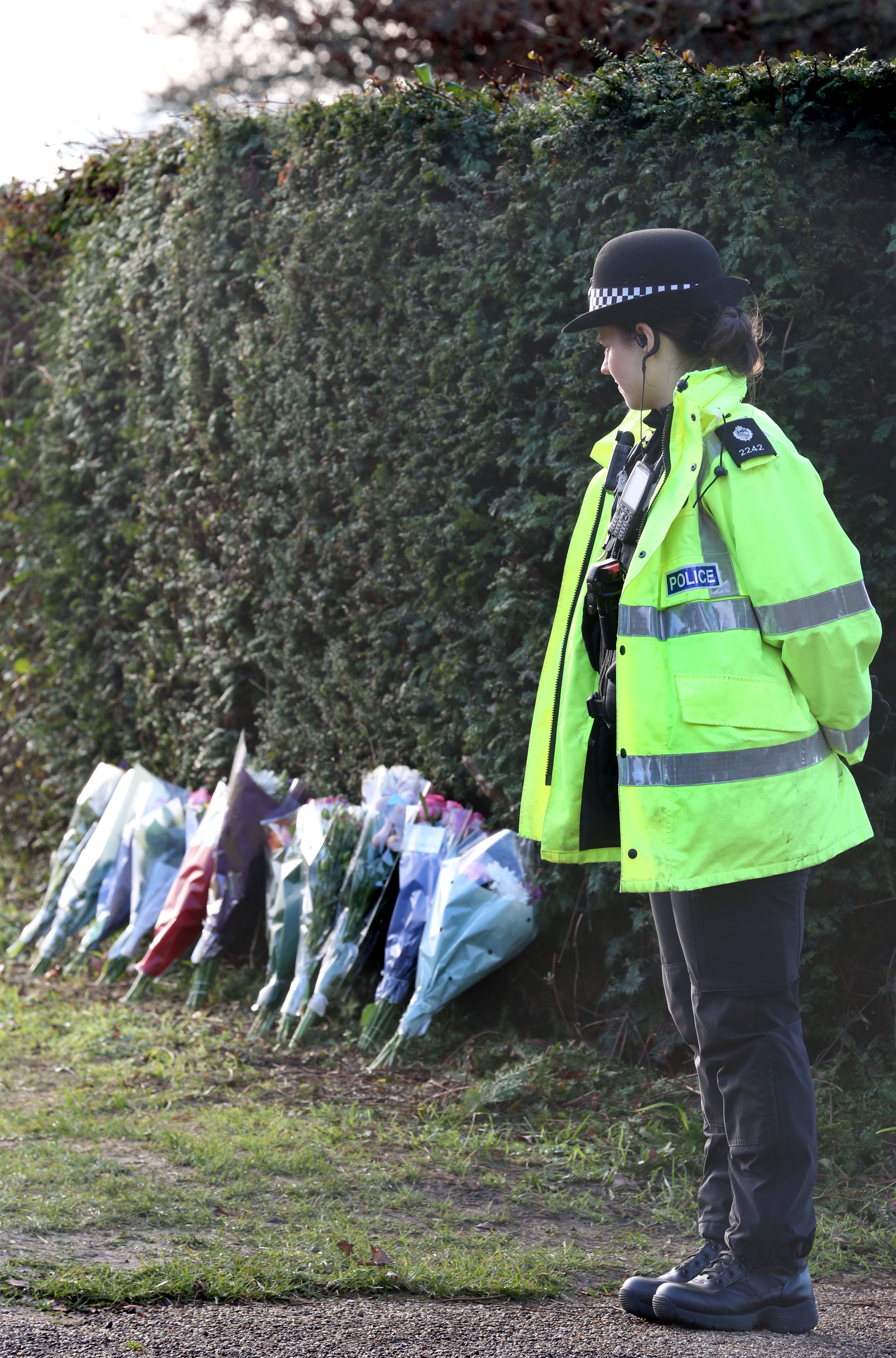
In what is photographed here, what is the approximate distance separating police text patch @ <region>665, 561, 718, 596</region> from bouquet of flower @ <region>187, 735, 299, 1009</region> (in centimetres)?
306

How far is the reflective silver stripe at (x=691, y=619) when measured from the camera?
2549 mm

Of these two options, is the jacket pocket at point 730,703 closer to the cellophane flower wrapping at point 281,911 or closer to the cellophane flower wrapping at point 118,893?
the cellophane flower wrapping at point 281,911

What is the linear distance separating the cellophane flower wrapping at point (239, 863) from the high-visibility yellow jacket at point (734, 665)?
9.69 ft

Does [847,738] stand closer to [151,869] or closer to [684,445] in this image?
[684,445]

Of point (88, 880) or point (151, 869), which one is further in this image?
point (88, 880)

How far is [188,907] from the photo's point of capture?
536cm

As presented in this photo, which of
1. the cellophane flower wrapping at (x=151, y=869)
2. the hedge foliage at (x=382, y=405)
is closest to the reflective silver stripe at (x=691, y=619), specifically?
the hedge foliage at (x=382, y=405)

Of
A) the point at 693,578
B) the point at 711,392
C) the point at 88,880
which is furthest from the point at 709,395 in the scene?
the point at 88,880

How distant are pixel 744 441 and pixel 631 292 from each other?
1.32 ft

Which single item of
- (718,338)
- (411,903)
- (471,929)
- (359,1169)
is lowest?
(359,1169)

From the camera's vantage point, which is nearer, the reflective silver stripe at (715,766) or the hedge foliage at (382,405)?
the reflective silver stripe at (715,766)

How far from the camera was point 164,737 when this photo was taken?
642cm

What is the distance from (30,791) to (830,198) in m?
5.45

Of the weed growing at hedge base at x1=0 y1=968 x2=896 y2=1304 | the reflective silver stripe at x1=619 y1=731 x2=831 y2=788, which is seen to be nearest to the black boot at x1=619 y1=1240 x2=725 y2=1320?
the weed growing at hedge base at x1=0 y1=968 x2=896 y2=1304
